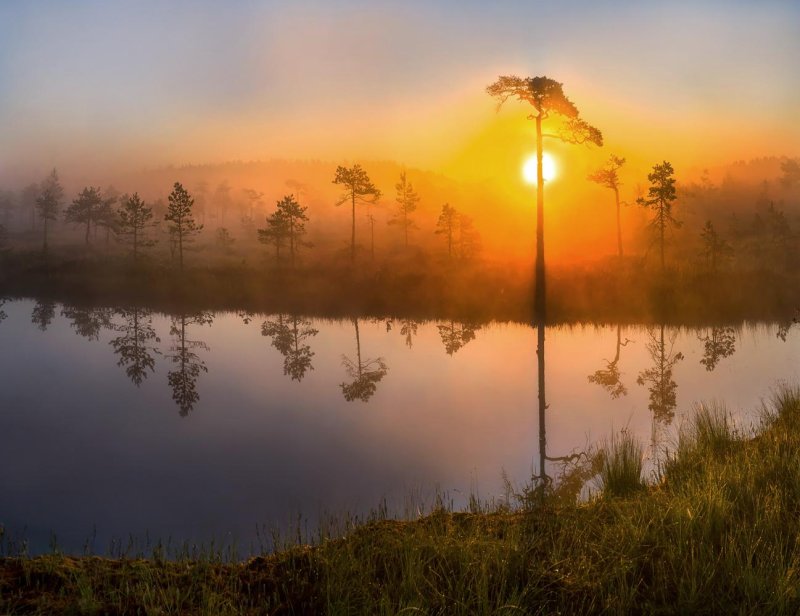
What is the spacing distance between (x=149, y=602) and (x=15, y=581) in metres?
1.22

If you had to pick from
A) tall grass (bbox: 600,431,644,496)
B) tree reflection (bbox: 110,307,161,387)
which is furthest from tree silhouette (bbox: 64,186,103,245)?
tall grass (bbox: 600,431,644,496)

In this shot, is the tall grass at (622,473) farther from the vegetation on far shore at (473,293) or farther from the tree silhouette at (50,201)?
the tree silhouette at (50,201)

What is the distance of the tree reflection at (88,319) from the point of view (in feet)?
74.7

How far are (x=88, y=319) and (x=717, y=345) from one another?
2538 cm

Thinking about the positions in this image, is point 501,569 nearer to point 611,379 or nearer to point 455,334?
point 611,379

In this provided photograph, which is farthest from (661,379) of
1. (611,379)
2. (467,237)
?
(467,237)

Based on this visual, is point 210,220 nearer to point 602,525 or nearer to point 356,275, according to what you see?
point 356,275

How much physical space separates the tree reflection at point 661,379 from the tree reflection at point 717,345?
2.39ft

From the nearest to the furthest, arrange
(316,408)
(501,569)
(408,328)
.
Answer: (501,569) → (316,408) → (408,328)

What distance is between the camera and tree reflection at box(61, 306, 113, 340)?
22766mm

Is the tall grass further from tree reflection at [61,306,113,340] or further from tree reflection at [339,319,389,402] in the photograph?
tree reflection at [61,306,113,340]

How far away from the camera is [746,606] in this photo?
422cm

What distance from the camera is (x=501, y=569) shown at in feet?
15.4

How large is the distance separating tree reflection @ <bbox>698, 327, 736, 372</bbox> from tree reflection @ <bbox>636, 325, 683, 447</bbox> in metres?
0.73
